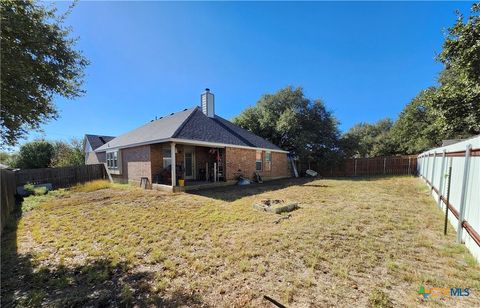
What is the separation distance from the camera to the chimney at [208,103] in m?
15.3

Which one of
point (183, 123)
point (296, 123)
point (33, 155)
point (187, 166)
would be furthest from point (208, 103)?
point (33, 155)

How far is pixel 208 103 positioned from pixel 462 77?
14.8m

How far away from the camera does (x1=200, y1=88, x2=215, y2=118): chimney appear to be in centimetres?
1530

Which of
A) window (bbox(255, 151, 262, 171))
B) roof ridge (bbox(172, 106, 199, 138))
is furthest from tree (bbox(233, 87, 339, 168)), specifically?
roof ridge (bbox(172, 106, 199, 138))

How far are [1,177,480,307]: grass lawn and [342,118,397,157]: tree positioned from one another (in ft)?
49.3

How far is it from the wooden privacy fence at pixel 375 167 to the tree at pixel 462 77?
6.80 m

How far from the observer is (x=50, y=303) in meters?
2.43

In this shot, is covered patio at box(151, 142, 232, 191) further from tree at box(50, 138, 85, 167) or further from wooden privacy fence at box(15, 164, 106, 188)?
tree at box(50, 138, 85, 167)

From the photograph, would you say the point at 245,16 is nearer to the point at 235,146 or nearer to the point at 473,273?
the point at 235,146

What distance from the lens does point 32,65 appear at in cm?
439

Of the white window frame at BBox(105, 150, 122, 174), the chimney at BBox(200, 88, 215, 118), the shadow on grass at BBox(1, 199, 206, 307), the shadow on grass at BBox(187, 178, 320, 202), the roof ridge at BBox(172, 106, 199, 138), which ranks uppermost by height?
the chimney at BBox(200, 88, 215, 118)

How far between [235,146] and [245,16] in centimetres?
677

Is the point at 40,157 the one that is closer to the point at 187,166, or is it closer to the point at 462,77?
the point at 187,166

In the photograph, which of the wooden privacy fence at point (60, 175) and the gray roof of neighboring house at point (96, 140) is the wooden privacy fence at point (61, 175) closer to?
the wooden privacy fence at point (60, 175)
